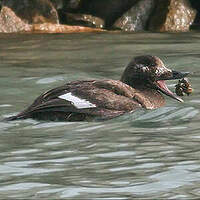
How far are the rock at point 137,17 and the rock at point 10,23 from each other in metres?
1.89

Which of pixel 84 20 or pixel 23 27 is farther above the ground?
pixel 84 20

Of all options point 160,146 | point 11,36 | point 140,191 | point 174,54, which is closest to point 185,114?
point 160,146

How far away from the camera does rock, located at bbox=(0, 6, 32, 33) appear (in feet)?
63.2

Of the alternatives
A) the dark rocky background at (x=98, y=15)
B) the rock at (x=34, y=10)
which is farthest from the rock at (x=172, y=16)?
the rock at (x=34, y=10)

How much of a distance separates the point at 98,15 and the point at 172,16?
1554 millimetres

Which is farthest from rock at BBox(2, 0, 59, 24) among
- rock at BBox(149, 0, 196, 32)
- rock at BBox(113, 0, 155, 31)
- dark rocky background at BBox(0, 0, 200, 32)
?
rock at BBox(149, 0, 196, 32)

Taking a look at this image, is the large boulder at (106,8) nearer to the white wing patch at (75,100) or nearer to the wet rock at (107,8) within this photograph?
the wet rock at (107,8)

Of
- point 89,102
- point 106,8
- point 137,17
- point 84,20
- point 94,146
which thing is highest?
point 106,8

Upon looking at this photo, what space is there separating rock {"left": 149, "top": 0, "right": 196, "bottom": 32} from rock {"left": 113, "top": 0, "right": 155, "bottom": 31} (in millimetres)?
166

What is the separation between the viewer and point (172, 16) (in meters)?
19.8

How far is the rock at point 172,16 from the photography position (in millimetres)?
19766

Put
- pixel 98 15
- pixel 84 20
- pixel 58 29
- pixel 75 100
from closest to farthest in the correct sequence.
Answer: pixel 75 100 < pixel 58 29 < pixel 84 20 < pixel 98 15

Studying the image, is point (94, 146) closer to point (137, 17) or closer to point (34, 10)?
point (34, 10)

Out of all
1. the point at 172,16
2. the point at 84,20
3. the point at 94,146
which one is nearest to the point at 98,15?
the point at 84,20
